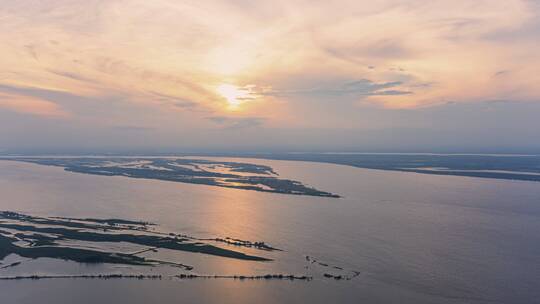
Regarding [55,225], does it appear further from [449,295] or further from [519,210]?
[519,210]

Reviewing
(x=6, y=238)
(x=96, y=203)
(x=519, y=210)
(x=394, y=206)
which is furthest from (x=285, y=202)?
(x=6, y=238)

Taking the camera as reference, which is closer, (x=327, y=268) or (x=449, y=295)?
(x=449, y=295)

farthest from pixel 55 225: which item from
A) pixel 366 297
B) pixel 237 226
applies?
pixel 366 297

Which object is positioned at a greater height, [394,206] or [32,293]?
[394,206]

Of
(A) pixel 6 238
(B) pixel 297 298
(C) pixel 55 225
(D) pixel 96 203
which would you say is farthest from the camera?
(D) pixel 96 203

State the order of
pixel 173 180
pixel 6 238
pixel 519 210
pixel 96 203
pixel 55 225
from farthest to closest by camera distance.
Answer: pixel 173 180 → pixel 96 203 → pixel 519 210 → pixel 55 225 → pixel 6 238

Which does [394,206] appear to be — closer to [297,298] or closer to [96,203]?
[297,298]
